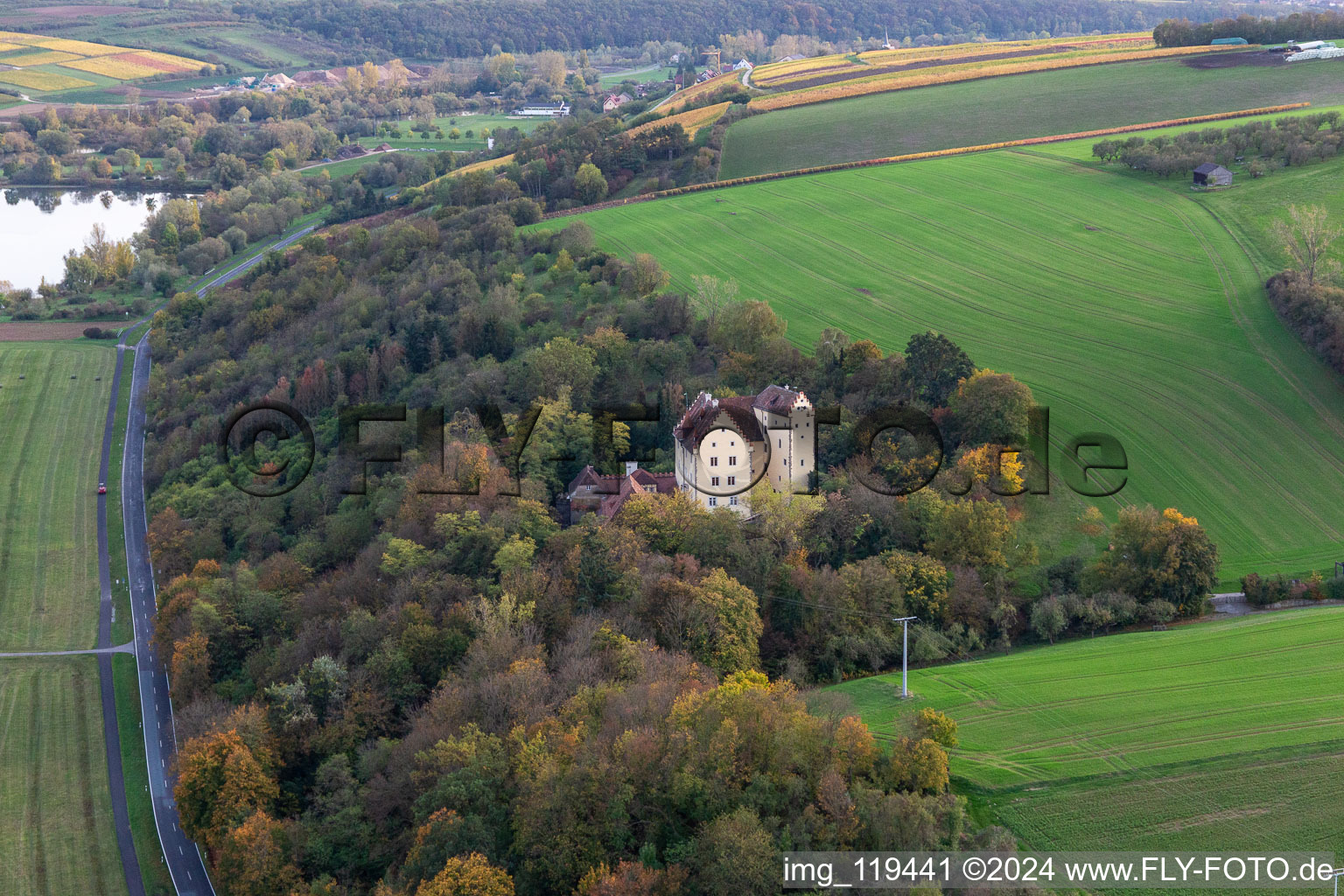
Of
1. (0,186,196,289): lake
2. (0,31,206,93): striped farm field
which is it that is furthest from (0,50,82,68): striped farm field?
(0,186,196,289): lake

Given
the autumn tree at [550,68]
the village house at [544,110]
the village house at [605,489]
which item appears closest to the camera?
the village house at [605,489]

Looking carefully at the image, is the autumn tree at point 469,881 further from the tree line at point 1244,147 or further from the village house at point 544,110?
the village house at point 544,110

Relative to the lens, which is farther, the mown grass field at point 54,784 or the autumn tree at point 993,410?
the autumn tree at point 993,410

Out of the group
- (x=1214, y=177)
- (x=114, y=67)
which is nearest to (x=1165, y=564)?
(x=1214, y=177)

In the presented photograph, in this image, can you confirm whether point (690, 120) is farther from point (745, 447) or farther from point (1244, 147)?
point (745, 447)

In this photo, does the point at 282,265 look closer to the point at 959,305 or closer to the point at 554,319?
the point at 554,319

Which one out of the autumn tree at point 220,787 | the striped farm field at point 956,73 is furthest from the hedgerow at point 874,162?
the autumn tree at point 220,787

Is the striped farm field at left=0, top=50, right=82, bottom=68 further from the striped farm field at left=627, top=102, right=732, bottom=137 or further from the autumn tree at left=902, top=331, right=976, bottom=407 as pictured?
the autumn tree at left=902, top=331, right=976, bottom=407
